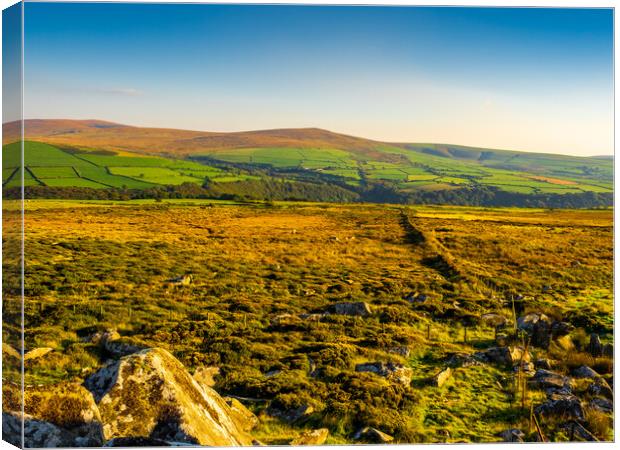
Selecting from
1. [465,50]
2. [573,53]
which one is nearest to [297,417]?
[465,50]

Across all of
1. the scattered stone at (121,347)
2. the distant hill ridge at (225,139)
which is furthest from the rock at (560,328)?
the scattered stone at (121,347)

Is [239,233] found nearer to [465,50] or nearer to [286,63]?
[286,63]

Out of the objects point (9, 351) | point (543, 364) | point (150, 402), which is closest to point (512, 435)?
point (543, 364)

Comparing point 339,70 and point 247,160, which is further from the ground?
point 339,70

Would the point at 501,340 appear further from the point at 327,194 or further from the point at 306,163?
the point at 306,163

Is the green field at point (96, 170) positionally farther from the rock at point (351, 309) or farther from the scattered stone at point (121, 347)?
the rock at point (351, 309)

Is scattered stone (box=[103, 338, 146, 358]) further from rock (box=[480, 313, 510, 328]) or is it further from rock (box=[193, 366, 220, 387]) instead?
rock (box=[480, 313, 510, 328])

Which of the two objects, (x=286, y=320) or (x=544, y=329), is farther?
(x=286, y=320)
